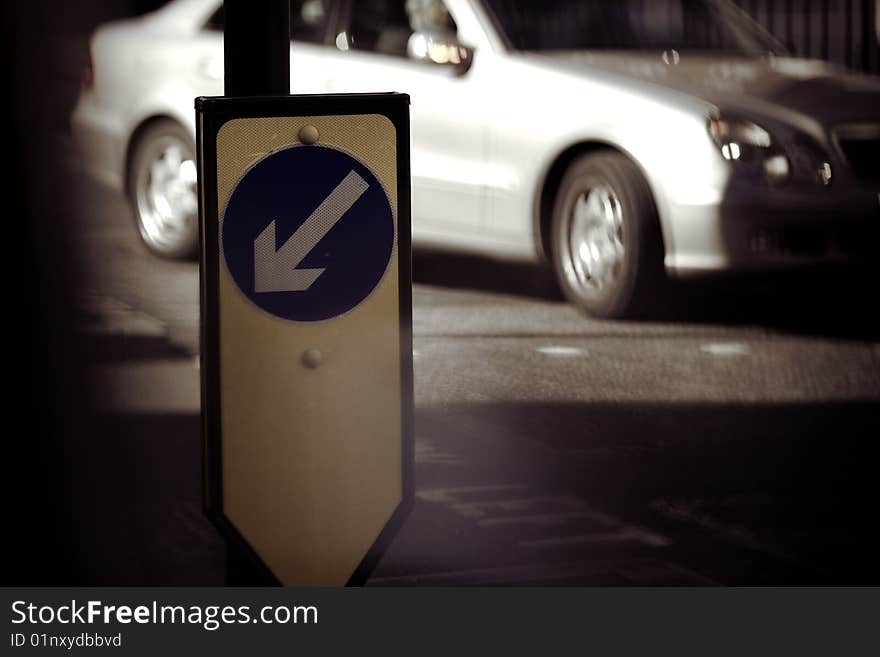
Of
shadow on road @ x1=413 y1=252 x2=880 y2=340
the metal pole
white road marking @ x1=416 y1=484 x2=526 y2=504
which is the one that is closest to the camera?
the metal pole

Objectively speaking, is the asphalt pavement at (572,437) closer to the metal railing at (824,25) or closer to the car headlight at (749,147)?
the car headlight at (749,147)

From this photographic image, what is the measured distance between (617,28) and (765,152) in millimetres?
1501

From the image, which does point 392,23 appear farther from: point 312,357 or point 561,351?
point 312,357

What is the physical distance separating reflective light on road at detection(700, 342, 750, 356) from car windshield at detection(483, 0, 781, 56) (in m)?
1.90

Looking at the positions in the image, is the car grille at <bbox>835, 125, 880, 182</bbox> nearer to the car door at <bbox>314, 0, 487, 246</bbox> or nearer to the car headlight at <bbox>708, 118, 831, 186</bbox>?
the car headlight at <bbox>708, 118, 831, 186</bbox>

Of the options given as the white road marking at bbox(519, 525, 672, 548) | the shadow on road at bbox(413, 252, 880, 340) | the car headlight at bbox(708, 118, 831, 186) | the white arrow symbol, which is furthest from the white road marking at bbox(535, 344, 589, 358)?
the white arrow symbol

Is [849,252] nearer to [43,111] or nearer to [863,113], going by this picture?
[863,113]

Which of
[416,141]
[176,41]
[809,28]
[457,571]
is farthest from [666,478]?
[809,28]

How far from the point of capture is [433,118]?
28.4 feet

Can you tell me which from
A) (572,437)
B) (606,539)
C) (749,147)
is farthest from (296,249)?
(749,147)

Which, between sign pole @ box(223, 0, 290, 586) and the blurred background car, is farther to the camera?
the blurred background car

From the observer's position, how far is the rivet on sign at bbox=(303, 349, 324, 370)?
3.16 metres

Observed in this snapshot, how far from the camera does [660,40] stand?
8.95 m

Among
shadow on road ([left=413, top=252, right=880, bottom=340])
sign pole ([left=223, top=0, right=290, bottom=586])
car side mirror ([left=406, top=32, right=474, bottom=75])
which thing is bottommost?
shadow on road ([left=413, top=252, right=880, bottom=340])
